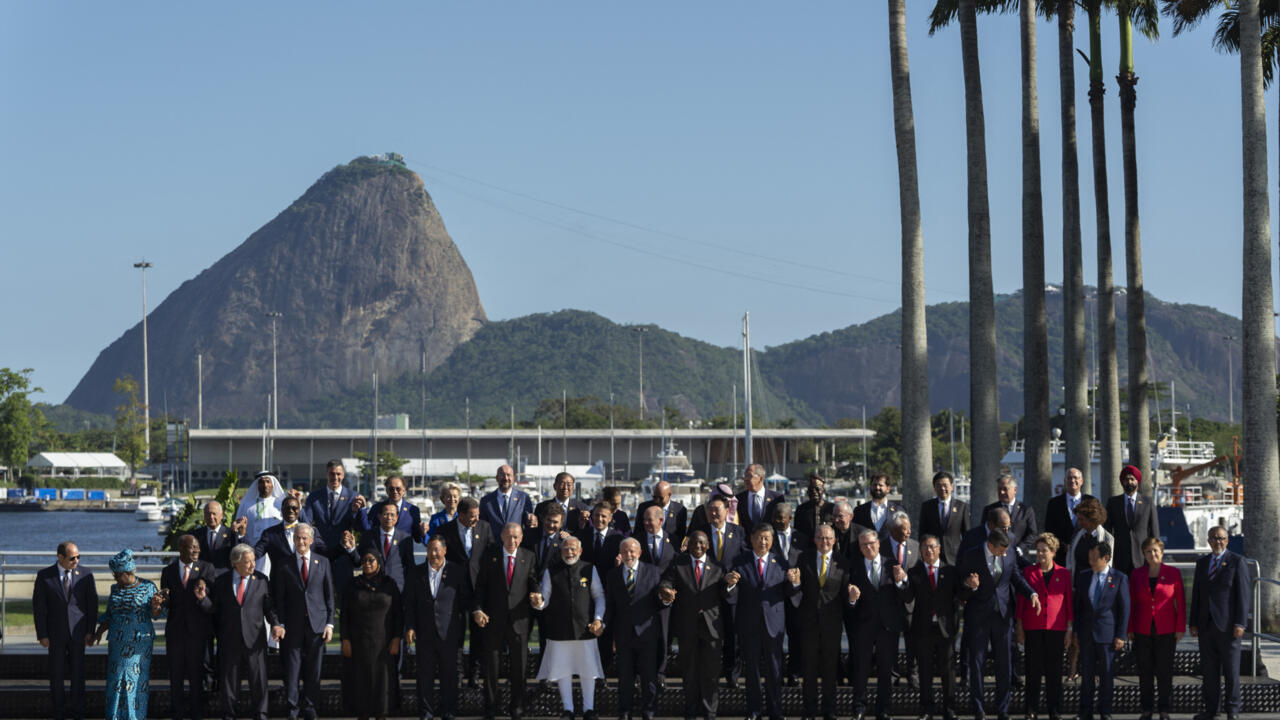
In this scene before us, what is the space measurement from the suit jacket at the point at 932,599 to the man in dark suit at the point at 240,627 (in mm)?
5949

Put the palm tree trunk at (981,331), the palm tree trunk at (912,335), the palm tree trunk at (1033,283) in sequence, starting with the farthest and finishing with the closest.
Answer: the palm tree trunk at (1033,283) → the palm tree trunk at (981,331) → the palm tree trunk at (912,335)

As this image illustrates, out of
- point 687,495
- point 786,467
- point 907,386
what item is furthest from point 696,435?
point 907,386

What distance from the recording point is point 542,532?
1393cm

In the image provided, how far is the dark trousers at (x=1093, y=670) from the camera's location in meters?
13.2

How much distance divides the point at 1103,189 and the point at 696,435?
13053cm

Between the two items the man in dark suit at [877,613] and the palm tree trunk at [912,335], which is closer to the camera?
the man in dark suit at [877,613]

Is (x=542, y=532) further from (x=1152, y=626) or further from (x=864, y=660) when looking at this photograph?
(x=1152, y=626)

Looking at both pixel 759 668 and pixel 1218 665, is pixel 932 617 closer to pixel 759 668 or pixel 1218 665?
pixel 759 668

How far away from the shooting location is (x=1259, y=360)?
60.1ft

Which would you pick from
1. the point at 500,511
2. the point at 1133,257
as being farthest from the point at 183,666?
the point at 1133,257

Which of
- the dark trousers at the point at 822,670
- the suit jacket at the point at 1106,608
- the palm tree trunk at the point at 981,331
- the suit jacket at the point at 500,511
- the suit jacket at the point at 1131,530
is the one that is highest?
the palm tree trunk at the point at 981,331

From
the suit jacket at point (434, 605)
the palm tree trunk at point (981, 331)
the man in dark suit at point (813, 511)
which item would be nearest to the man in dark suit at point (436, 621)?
the suit jacket at point (434, 605)

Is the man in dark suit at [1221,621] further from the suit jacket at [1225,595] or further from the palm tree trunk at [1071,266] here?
the palm tree trunk at [1071,266]

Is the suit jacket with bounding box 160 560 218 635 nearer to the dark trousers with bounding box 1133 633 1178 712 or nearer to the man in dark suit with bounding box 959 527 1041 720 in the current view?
the man in dark suit with bounding box 959 527 1041 720
